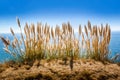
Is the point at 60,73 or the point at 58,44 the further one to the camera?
the point at 58,44

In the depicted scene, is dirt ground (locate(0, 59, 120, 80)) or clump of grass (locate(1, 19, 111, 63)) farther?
clump of grass (locate(1, 19, 111, 63))

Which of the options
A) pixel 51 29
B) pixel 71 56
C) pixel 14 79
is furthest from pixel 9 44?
pixel 14 79

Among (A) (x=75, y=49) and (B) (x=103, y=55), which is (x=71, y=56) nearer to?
(A) (x=75, y=49)

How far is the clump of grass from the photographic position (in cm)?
732

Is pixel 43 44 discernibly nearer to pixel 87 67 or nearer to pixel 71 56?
pixel 71 56

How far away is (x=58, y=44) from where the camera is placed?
760cm

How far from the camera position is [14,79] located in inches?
203

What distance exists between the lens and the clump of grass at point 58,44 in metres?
7.32

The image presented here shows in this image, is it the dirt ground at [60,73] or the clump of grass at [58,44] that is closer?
the dirt ground at [60,73]

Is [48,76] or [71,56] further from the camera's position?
[71,56]

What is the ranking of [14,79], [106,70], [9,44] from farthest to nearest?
[9,44] → [106,70] → [14,79]

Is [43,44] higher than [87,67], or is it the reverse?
[43,44]

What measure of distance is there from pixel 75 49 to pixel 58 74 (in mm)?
2231

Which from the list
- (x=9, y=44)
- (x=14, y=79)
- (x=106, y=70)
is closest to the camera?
(x=14, y=79)
